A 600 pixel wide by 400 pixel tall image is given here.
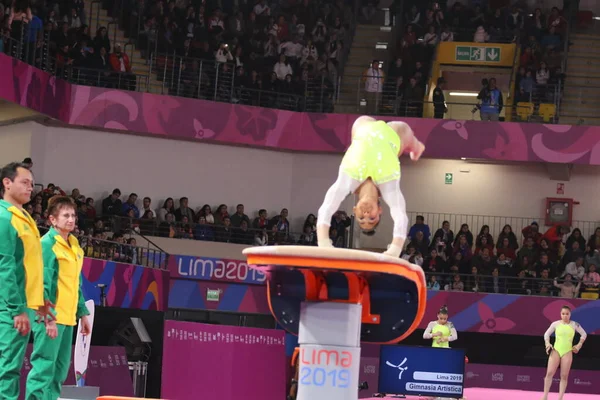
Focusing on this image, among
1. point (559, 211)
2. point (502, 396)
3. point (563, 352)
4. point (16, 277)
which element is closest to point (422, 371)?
point (563, 352)

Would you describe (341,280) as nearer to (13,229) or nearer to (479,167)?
(13,229)

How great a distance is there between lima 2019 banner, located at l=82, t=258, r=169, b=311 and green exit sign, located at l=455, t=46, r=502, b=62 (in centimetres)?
990

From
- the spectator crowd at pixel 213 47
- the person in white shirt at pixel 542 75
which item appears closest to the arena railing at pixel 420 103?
the person in white shirt at pixel 542 75

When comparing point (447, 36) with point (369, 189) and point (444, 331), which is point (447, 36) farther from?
point (369, 189)

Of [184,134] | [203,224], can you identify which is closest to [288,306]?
[203,224]

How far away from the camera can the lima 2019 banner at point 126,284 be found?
51.9ft

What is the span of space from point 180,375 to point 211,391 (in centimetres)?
48

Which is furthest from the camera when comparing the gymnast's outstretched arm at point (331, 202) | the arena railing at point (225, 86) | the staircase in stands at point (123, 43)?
the staircase in stands at point (123, 43)

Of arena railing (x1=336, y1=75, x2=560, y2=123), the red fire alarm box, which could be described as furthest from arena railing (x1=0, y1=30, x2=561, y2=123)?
the red fire alarm box

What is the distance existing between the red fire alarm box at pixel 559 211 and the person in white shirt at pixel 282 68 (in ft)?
23.3

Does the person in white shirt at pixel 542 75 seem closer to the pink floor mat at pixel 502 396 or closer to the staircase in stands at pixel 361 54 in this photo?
the staircase in stands at pixel 361 54

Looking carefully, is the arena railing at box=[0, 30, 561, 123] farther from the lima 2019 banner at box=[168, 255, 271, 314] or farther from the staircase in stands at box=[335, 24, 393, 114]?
the lima 2019 banner at box=[168, 255, 271, 314]

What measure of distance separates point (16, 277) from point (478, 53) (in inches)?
806

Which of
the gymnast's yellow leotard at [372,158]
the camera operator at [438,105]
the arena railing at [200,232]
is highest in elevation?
the camera operator at [438,105]
